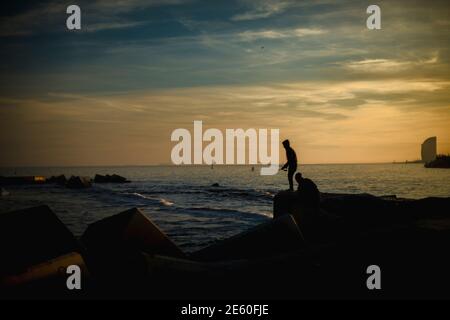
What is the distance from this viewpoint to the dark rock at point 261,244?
286 inches

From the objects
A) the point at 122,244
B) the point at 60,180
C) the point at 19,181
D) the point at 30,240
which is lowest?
the point at 19,181

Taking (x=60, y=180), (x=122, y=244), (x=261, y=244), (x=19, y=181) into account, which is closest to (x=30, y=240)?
(x=122, y=244)

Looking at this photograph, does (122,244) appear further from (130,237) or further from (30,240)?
(30,240)

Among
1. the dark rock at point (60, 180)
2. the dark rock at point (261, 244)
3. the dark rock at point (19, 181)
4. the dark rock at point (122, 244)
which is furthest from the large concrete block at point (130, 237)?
the dark rock at point (19, 181)

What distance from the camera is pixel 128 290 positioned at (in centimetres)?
545

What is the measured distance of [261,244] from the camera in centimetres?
730

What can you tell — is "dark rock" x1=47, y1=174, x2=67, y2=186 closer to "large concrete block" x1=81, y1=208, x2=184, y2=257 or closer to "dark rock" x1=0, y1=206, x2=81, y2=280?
"large concrete block" x1=81, y1=208, x2=184, y2=257

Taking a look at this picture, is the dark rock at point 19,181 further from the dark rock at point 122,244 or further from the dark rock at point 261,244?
the dark rock at point 261,244

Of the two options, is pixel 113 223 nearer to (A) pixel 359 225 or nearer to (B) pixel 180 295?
(B) pixel 180 295

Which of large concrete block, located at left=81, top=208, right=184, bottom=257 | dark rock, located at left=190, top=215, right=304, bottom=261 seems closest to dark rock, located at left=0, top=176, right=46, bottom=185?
large concrete block, located at left=81, top=208, right=184, bottom=257

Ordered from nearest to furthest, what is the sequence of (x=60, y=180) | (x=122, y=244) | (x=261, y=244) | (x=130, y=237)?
(x=122, y=244) → (x=130, y=237) → (x=261, y=244) → (x=60, y=180)
